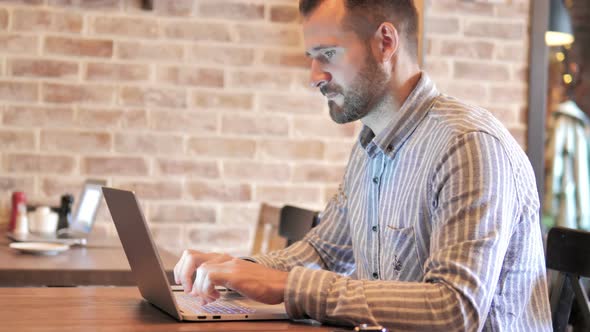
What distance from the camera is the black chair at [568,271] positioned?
1649mm

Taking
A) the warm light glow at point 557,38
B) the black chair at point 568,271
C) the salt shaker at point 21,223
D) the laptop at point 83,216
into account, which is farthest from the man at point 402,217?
the warm light glow at point 557,38

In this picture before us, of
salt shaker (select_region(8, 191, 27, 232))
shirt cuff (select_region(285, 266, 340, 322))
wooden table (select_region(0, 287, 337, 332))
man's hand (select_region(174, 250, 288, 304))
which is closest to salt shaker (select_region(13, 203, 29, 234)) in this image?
salt shaker (select_region(8, 191, 27, 232))

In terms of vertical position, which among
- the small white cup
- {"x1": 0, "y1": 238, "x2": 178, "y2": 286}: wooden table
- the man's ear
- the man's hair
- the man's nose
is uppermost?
the man's hair

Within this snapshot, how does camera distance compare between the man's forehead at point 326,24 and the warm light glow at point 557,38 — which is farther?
the warm light glow at point 557,38

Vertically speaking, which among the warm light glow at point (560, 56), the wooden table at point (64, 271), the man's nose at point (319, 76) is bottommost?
the wooden table at point (64, 271)

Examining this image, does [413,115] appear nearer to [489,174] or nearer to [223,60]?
[489,174]

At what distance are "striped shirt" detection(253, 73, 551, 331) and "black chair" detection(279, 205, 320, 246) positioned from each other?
0.54m

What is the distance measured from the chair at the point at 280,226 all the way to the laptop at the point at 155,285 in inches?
32.8

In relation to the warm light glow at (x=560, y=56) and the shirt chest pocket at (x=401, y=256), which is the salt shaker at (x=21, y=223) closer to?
the shirt chest pocket at (x=401, y=256)

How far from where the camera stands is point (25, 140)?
11.4 feet

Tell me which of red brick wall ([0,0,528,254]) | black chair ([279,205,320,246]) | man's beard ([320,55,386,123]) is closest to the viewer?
man's beard ([320,55,386,123])

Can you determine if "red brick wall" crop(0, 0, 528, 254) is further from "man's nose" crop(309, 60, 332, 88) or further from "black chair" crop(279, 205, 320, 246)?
"man's nose" crop(309, 60, 332, 88)

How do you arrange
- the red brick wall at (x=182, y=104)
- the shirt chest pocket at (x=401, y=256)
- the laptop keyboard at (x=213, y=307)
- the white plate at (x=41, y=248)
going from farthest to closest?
the red brick wall at (x=182, y=104), the white plate at (x=41, y=248), the shirt chest pocket at (x=401, y=256), the laptop keyboard at (x=213, y=307)

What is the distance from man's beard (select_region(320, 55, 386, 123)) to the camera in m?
1.71
